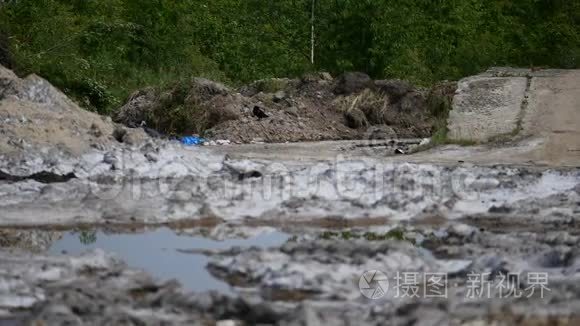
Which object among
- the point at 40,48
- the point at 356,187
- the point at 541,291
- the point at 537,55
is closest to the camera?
the point at 541,291

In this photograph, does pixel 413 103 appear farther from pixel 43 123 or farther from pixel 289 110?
pixel 43 123

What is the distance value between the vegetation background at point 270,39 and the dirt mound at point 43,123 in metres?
6.55

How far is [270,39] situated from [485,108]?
12.7 metres

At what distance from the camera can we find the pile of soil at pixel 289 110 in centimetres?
2020

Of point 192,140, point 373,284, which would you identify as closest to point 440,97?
point 192,140

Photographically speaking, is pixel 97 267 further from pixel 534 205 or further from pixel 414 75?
pixel 414 75

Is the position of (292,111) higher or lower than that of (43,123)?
lower

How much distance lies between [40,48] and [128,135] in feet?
32.6

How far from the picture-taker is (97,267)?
8.22 meters

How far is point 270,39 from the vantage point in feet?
101


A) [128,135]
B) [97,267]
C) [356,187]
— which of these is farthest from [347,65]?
[97,267]

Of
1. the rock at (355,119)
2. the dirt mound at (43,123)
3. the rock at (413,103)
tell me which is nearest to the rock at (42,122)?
the dirt mound at (43,123)

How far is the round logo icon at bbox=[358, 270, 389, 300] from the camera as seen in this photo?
7.31 metres

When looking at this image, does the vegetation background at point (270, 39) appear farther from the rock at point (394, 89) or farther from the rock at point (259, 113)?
the rock at point (394, 89)
